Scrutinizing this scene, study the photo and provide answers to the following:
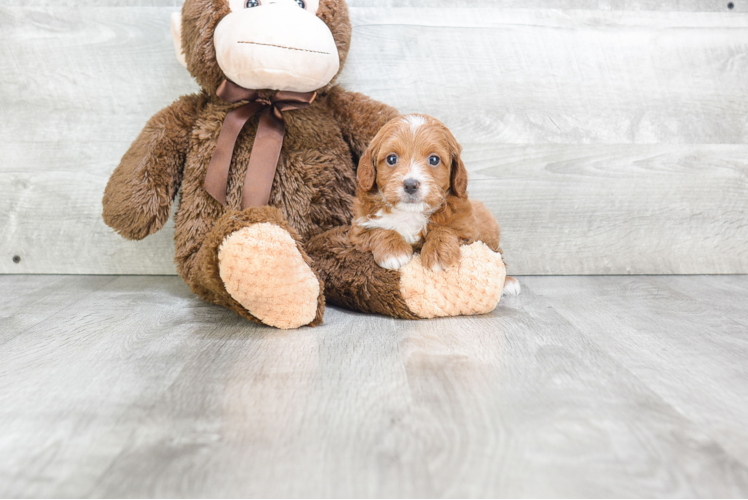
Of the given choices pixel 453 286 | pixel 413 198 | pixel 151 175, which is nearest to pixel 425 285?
pixel 453 286

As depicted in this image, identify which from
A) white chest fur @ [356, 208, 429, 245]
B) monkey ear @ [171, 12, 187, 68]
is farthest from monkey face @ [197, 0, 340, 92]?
white chest fur @ [356, 208, 429, 245]

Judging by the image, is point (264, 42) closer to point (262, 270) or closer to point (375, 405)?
point (262, 270)

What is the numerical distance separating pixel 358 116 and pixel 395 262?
434 millimetres

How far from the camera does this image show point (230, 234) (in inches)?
46.7

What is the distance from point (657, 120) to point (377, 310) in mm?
1055

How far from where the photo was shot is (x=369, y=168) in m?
1.24

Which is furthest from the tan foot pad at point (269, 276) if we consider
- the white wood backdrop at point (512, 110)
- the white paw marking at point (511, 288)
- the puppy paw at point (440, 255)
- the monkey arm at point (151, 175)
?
the white wood backdrop at point (512, 110)

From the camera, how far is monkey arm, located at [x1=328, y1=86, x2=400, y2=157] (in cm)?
150

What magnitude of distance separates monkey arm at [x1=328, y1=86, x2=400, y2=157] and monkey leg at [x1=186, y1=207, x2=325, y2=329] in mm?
358

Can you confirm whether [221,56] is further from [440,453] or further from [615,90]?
[615,90]

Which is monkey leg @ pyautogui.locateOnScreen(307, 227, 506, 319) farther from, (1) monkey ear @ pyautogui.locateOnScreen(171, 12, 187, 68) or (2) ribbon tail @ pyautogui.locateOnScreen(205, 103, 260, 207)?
(1) monkey ear @ pyautogui.locateOnScreen(171, 12, 187, 68)

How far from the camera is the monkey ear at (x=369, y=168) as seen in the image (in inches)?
48.9

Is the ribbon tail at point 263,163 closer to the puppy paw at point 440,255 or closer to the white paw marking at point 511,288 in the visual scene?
the puppy paw at point 440,255

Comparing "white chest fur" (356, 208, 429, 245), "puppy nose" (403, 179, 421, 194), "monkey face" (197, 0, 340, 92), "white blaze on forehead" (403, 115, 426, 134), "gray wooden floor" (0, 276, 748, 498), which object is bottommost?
"gray wooden floor" (0, 276, 748, 498)
